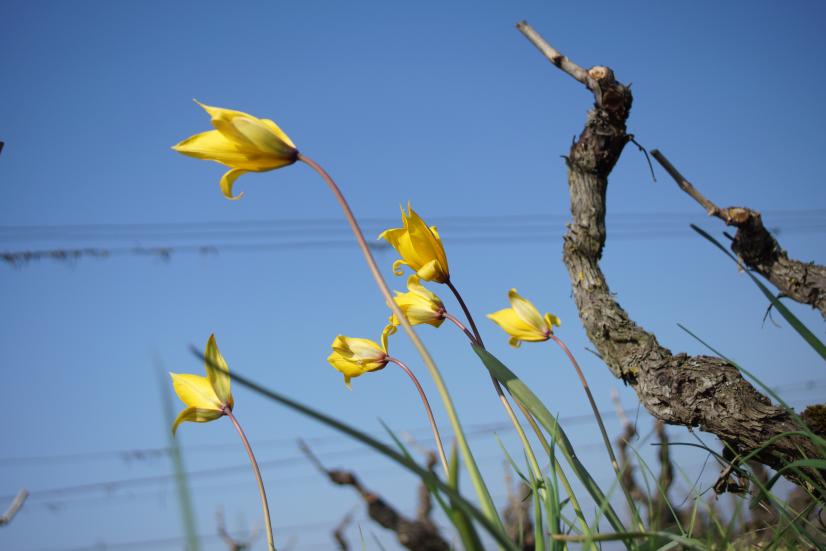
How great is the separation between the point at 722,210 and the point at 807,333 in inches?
62.3

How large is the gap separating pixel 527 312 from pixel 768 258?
1.36m

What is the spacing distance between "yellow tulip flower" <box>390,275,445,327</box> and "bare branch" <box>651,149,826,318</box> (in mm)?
1297

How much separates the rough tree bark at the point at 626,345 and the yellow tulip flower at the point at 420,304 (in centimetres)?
66

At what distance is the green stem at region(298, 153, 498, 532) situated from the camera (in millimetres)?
602

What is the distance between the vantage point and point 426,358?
64 cm

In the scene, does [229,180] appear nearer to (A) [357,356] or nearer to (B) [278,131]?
(B) [278,131]

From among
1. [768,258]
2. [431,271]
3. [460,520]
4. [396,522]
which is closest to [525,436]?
[431,271]

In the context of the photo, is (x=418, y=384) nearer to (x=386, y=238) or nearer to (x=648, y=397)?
(x=386, y=238)

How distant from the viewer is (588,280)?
208 cm

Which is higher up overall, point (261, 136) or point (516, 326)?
point (261, 136)

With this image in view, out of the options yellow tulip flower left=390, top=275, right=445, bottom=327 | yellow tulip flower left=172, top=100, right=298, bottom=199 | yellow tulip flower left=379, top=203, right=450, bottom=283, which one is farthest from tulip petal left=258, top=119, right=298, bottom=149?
yellow tulip flower left=390, top=275, right=445, bottom=327

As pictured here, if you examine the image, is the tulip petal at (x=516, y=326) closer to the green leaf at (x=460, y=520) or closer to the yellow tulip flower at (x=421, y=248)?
the yellow tulip flower at (x=421, y=248)

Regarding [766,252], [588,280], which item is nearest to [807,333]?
[588,280]

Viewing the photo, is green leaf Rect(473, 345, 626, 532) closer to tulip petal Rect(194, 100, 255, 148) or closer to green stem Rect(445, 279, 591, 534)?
green stem Rect(445, 279, 591, 534)
